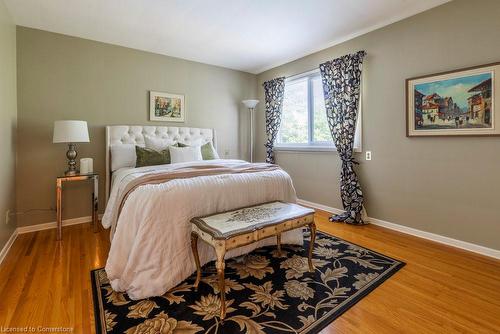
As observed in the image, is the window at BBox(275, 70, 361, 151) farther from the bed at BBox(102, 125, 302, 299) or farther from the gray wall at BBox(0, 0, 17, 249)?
the gray wall at BBox(0, 0, 17, 249)

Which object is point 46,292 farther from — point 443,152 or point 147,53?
point 443,152

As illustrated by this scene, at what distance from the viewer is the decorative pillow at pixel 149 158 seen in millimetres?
3326

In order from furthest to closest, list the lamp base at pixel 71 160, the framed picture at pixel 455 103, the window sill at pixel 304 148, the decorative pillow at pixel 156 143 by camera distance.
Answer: the window sill at pixel 304 148, the decorative pillow at pixel 156 143, the lamp base at pixel 71 160, the framed picture at pixel 455 103

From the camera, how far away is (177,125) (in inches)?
170

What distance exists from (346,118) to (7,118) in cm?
402

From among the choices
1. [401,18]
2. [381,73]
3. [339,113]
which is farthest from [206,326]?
[401,18]

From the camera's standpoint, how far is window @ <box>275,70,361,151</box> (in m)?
4.05

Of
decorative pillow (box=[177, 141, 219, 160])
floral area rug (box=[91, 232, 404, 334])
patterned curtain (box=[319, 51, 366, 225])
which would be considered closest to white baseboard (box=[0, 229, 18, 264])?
floral area rug (box=[91, 232, 404, 334])

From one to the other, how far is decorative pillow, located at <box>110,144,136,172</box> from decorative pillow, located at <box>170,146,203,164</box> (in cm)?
56

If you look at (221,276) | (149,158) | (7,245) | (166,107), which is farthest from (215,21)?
(7,245)

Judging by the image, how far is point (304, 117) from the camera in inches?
171

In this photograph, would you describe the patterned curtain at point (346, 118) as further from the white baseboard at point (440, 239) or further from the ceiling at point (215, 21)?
the ceiling at point (215, 21)

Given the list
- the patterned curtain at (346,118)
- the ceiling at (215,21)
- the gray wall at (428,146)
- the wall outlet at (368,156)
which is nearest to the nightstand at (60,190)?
the ceiling at (215,21)

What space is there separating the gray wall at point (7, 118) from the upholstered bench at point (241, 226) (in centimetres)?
219
